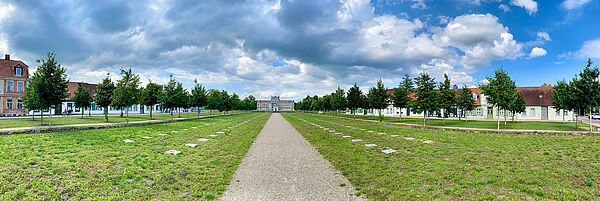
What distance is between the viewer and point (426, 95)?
94.7 ft

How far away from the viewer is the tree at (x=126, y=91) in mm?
27875

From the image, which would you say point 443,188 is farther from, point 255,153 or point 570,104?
point 570,104

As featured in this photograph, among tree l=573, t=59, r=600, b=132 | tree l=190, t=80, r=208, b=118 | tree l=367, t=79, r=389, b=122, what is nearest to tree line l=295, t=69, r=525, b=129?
tree l=367, t=79, r=389, b=122

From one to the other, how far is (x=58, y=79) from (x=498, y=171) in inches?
1183

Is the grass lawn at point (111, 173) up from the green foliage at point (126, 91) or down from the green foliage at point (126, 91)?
down

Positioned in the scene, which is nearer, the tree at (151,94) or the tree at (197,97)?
the tree at (151,94)

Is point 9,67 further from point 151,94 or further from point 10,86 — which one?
point 151,94

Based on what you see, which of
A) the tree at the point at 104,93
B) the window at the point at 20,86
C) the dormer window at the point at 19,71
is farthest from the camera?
the dormer window at the point at 19,71

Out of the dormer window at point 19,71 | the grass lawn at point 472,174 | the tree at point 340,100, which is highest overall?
the dormer window at point 19,71

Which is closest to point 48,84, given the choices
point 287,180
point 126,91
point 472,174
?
point 126,91

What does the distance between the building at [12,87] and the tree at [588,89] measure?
247 feet

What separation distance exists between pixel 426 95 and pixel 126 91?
3324cm

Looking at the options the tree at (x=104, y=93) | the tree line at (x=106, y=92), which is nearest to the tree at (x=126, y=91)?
the tree line at (x=106, y=92)

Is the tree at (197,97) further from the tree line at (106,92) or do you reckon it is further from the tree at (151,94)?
the tree at (151,94)
